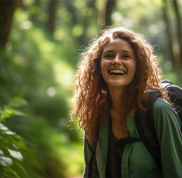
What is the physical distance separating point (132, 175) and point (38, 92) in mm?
5957

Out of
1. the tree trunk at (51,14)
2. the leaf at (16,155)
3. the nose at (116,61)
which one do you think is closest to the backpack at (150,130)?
the nose at (116,61)

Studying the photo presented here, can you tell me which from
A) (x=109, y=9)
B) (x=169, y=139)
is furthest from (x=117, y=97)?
(x=109, y=9)

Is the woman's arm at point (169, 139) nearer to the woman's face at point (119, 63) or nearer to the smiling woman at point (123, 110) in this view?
the smiling woman at point (123, 110)

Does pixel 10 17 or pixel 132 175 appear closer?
pixel 132 175

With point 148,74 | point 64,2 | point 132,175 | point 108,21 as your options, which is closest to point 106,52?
point 148,74

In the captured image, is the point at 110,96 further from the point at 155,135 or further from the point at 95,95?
the point at 155,135

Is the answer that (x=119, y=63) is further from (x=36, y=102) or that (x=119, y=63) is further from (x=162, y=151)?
(x=36, y=102)

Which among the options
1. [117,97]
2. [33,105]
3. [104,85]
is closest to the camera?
[117,97]

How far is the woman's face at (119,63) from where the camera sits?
2461 millimetres

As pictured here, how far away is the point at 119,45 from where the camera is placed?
250 centimetres

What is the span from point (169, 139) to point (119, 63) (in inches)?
36.3

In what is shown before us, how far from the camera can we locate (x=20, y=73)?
707 cm

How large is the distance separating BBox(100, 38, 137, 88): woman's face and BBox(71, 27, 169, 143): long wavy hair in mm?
69

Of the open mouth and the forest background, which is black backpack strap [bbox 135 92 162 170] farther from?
the forest background
